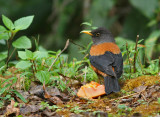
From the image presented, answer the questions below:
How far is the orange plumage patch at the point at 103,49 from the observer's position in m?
5.64

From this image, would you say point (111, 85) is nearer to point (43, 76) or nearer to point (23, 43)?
point (43, 76)

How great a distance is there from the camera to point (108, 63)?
520cm

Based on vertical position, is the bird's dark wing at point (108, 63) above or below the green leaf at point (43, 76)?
above

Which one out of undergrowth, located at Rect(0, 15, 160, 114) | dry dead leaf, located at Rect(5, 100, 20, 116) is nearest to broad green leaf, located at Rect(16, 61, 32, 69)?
undergrowth, located at Rect(0, 15, 160, 114)

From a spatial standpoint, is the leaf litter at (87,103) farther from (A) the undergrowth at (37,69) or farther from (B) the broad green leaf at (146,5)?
(B) the broad green leaf at (146,5)

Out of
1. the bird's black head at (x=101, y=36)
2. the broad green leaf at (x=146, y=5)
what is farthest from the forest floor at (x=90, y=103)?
the broad green leaf at (x=146, y=5)

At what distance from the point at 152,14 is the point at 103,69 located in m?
3.41

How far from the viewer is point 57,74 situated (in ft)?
16.8

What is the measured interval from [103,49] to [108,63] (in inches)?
26.4

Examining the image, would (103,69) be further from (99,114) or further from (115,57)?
(99,114)

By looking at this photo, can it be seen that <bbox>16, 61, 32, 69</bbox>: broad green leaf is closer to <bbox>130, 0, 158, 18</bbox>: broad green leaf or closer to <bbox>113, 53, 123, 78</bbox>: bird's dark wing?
<bbox>113, 53, 123, 78</bbox>: bird's dark wing

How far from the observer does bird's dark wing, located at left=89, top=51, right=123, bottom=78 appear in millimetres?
5035

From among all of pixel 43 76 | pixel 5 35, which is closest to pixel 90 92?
pixel 43 76

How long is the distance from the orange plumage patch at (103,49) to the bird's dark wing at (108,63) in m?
0.13
